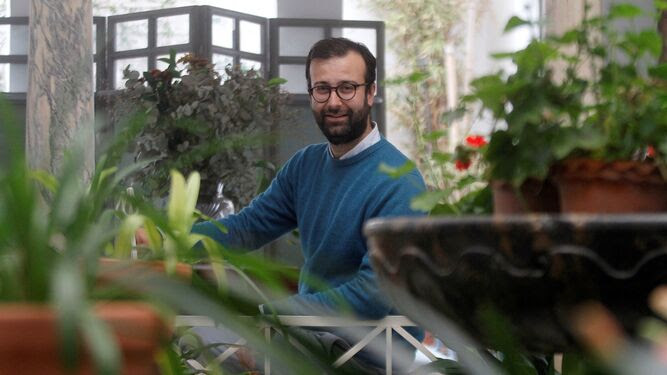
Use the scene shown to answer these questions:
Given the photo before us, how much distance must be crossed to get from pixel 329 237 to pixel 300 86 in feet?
13.5

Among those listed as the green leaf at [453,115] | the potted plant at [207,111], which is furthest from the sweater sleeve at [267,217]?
the green leaf at [453,115]

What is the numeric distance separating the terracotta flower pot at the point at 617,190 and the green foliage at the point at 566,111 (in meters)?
0.02

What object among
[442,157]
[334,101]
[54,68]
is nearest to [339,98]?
[334,101]

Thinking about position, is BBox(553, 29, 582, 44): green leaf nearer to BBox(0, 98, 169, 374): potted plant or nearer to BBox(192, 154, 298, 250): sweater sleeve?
BBox(0, 98, 169, 374): potted plant

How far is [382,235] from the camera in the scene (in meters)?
0.87

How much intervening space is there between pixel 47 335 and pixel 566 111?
0.58 m

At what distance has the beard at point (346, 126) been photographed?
277 centimetres

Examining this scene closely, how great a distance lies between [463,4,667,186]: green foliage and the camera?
98 cm

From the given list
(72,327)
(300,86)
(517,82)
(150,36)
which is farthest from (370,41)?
(72,327)

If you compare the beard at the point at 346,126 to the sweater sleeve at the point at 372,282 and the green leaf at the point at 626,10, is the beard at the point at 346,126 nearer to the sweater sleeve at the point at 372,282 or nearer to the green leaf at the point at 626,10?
the sweater sleeve at the point at 372,282

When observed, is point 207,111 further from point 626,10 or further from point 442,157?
point 626,10

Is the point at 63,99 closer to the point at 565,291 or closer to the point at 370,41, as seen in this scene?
the point at 565,291

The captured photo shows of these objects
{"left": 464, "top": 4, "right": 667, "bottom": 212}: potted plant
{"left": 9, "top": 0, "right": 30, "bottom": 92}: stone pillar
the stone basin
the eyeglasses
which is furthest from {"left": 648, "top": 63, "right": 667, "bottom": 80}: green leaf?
{"left": 9, "top": 0, "right": 30, "bottom": 92}: stone pillar

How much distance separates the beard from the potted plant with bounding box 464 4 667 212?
65.4 inches
